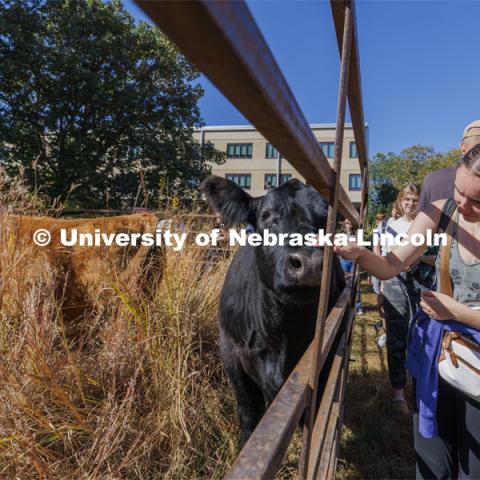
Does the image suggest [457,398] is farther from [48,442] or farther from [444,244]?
[48,442]

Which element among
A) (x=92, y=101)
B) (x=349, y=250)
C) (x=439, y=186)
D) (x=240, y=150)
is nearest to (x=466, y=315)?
(x=349, y=250)

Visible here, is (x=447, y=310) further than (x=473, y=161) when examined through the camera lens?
Yes

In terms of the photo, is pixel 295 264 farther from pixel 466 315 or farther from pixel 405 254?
pixel 466 315

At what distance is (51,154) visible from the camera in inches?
518

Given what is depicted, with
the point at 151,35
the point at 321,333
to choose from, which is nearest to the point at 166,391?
the point at 321,333

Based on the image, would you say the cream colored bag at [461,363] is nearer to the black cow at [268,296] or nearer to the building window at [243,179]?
the black cow at [268,296]

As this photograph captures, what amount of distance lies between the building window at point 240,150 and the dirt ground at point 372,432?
32.8 m

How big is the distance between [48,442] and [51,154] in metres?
13.2

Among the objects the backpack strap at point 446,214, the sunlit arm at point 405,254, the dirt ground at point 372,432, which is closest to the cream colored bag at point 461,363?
the sunlit arm at point 405,254

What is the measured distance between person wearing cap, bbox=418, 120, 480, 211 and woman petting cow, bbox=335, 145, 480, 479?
3.09 ft

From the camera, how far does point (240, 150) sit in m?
35.9

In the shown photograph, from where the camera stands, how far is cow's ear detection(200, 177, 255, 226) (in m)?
2.11

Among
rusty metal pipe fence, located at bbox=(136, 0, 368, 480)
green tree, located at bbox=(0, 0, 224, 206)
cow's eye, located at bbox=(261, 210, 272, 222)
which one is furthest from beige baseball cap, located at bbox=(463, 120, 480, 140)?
green tree, located at bbox=(0, 0, 224, 206)

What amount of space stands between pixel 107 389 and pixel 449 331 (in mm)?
1629
